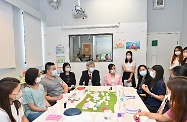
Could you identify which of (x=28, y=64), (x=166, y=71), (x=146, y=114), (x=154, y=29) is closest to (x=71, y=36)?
(x=28, y=64)

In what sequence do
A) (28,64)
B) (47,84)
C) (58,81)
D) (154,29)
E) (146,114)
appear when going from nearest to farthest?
(146,114)
(47,84)
(58,81)
(28,64)
(154,29)

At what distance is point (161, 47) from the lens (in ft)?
13.8

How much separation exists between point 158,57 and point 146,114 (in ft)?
10.5

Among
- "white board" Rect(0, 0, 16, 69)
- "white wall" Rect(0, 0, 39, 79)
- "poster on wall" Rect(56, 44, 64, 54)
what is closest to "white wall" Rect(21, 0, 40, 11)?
"white wall" Rect(0, 0, 39, 79)

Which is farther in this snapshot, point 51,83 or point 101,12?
point 101,12

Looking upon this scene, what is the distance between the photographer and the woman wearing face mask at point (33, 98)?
185 cm

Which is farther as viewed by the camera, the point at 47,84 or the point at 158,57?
the point at 158,57

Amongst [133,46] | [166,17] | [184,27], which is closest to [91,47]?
[133,46]

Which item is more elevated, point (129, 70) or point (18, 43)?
point (18, 43)

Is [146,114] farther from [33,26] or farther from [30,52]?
[33,26]

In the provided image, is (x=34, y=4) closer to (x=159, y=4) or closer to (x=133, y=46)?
(x=133, y=46)

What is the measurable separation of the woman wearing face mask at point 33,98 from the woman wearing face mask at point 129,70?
86.1 inches

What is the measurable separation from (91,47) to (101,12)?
0.98 metres

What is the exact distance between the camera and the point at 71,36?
424 cm
